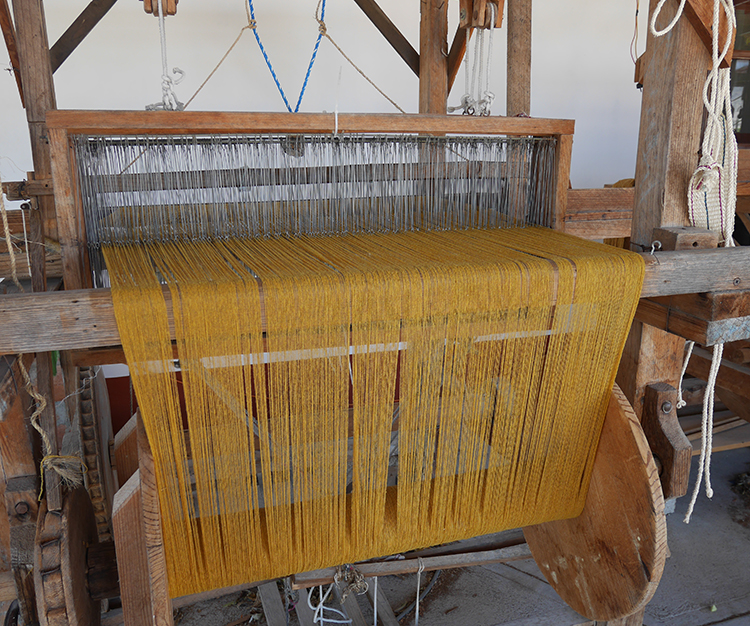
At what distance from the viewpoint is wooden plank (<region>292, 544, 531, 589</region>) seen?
1.90 meters

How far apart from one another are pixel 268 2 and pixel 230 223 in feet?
10.5

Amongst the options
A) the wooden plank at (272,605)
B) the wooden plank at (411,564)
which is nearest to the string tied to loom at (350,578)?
the wooden plank at (411,564)

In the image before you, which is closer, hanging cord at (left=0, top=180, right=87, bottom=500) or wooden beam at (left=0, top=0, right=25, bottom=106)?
hanging cord at (left=0, top=180, right=87, bottom=500)

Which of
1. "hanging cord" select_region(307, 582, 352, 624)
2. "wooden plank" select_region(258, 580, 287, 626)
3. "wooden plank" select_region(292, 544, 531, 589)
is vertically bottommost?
"wooden plank" select_region(258, 580, 287, 626)

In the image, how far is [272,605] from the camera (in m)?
2.61

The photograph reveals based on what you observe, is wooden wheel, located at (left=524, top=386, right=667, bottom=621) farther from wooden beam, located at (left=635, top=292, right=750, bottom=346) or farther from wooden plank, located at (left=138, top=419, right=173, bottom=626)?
wooden plank, located at (left=138, top=419, right=173, bottom=626)

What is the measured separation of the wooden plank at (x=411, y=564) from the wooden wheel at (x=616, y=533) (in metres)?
0.49

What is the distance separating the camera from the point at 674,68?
1404 millimetres

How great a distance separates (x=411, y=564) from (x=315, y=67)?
3481 millimetres

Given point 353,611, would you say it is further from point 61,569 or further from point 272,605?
point 61,569

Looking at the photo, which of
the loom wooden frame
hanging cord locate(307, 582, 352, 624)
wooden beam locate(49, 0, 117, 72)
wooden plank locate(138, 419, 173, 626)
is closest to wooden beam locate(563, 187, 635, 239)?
the loom wooden frame

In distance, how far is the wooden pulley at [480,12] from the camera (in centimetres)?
235

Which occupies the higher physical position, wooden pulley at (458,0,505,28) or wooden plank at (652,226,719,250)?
wooden pulley at (458,0,505,28)

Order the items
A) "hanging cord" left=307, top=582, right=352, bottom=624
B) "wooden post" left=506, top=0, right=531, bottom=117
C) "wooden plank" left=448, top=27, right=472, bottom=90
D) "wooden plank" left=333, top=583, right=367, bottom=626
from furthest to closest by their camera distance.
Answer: "wooden plank" left=448, top=27, right=472, bottom=90, "wooden post" left=506, top=0, right=531, bottom=117, "wooden plank" left=333, top=583, right=367, bottom=626, "hanging cord" left=307, top=582, right=352, bottom=624
